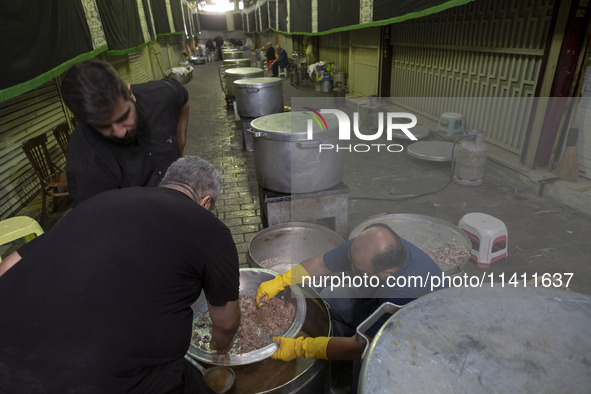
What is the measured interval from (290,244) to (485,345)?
2390 millimetres

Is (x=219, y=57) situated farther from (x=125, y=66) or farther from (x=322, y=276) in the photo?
(x=322, y=276)

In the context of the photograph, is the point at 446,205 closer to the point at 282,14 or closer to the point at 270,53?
the point at 270,53

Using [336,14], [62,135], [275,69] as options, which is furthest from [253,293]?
[275,69]

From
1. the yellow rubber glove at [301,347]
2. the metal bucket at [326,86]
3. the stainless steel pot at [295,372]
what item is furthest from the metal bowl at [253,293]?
the metal bucket at [326,86]

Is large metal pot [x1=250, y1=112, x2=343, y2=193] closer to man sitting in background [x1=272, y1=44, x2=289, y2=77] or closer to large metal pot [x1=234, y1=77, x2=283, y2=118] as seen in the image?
large metal pot [x1=234, y1=77, x2=283, y2=118]

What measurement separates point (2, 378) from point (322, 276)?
6.42 ft

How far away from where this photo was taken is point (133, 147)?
106 inches

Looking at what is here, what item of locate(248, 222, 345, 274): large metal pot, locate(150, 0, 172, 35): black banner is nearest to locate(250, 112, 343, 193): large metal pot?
locate(248, 222, 345, 274): large metal pot

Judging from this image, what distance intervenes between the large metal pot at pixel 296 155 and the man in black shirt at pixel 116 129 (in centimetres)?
82

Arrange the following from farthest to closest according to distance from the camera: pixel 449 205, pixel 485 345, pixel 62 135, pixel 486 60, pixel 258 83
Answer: pixel 258 83 → pixel 486 60 → pixel 62 135 → pixel 449 205 → pixel 485 345

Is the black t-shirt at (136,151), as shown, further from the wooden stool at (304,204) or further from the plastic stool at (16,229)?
the plastic stool at (16,229)

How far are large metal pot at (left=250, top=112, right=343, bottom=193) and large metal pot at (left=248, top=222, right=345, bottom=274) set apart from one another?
410mm

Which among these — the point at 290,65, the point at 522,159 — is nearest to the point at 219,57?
the point at 290,65

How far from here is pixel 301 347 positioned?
77.0 inches
